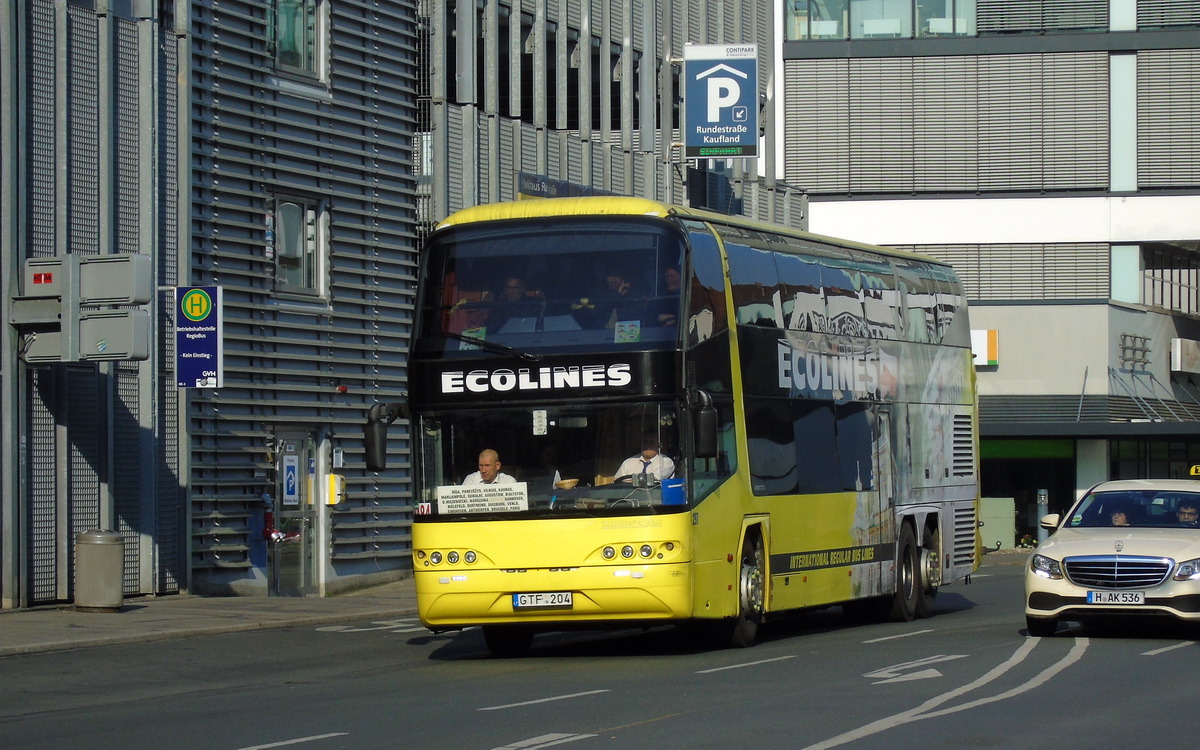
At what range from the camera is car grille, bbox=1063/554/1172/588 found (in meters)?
17.2

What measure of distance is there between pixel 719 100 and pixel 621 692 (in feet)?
81.3

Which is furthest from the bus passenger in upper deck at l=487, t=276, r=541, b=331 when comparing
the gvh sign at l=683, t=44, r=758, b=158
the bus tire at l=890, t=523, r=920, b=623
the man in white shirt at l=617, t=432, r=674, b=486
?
the gvh sign at l=683, t=44, r=758, b=158

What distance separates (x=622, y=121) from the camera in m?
36.3

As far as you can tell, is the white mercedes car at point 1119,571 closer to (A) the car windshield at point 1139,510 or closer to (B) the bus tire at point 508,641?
(A) the car windshield at point 1139,510

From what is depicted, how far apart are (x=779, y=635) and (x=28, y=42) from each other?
11596 mm

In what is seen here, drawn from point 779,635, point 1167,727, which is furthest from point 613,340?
point 1167,727

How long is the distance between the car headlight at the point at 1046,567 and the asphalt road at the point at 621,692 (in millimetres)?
666

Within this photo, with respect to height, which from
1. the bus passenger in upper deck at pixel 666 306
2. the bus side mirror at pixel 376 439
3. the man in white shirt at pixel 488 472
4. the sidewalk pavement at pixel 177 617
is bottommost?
the sidewalk pavement at pixel 177 617

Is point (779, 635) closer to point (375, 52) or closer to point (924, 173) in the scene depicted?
point (375, 52)

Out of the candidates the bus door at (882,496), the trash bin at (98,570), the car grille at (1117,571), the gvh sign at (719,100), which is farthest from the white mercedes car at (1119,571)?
the gvh sign at (719,100)

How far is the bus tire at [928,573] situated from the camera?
75.3 feet

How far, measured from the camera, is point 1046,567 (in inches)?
697

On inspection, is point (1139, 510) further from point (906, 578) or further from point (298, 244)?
point (298, 244)

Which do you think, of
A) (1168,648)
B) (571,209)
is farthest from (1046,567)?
(571,209)
